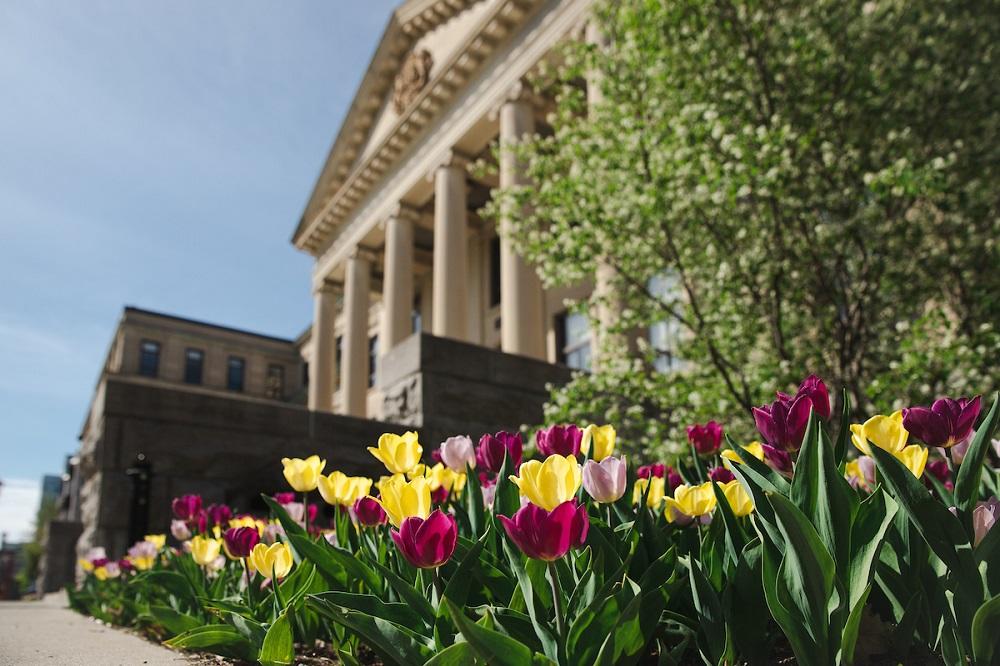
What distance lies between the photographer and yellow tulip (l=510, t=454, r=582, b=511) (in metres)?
1.91

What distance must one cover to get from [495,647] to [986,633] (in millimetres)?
1152

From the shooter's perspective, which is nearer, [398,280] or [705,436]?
[705,436]

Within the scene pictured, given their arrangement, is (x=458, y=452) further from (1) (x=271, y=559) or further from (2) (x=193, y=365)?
(2) (x=193, y=365)

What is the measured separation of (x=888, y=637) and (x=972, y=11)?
11.0 m

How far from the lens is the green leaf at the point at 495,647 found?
5.51ft

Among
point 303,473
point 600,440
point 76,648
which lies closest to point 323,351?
point 76,648

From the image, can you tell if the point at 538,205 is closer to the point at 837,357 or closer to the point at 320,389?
the point at 837,357

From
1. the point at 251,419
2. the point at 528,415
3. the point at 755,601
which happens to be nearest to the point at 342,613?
the point at 755,601

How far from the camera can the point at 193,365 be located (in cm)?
5600

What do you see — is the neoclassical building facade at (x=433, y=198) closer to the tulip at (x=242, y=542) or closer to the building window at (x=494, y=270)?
the building window at (x=494, y=270)

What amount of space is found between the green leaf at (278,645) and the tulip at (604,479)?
1.07m

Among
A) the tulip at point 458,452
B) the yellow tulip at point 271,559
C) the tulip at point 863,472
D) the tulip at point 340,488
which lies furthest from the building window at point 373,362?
the tulip at point 863,472

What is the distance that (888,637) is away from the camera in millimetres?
2100

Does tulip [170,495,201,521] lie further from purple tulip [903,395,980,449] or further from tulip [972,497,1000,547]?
tulip [972,497,1000,547]
